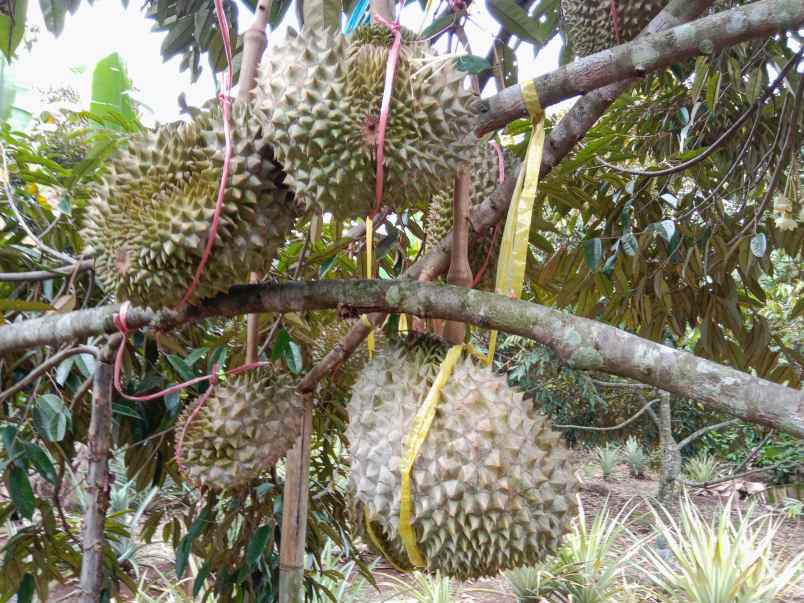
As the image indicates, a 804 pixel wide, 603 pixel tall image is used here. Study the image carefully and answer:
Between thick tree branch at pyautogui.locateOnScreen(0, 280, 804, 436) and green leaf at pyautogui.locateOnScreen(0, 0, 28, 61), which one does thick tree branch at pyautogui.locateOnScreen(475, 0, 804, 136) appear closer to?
thick tree branch at pyautogui.locateOnScreen(0, 280, 804, 436)

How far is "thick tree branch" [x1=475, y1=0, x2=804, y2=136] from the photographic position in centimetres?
88

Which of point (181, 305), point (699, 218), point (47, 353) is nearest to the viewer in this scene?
point (181, 305)

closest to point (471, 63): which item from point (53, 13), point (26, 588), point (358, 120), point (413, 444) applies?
point (358, 120)

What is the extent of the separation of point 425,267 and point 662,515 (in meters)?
6.14

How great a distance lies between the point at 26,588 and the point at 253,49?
4.82 feet

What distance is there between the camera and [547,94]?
36.7 inches

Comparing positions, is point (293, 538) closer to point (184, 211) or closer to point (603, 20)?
point (184, 211)

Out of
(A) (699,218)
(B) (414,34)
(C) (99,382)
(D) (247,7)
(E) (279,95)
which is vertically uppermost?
(D) (247,7)

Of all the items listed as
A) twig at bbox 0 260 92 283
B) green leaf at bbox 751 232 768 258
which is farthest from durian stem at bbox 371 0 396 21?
green leaf at bbox 751 232 768 258

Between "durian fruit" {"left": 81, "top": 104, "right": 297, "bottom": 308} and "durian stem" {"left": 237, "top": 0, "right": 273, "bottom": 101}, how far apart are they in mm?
67

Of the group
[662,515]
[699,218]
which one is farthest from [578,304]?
[662,515]

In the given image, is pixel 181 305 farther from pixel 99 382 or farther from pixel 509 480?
pixel 509 480

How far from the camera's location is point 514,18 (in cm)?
150

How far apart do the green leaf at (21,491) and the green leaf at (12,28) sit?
0.98m
